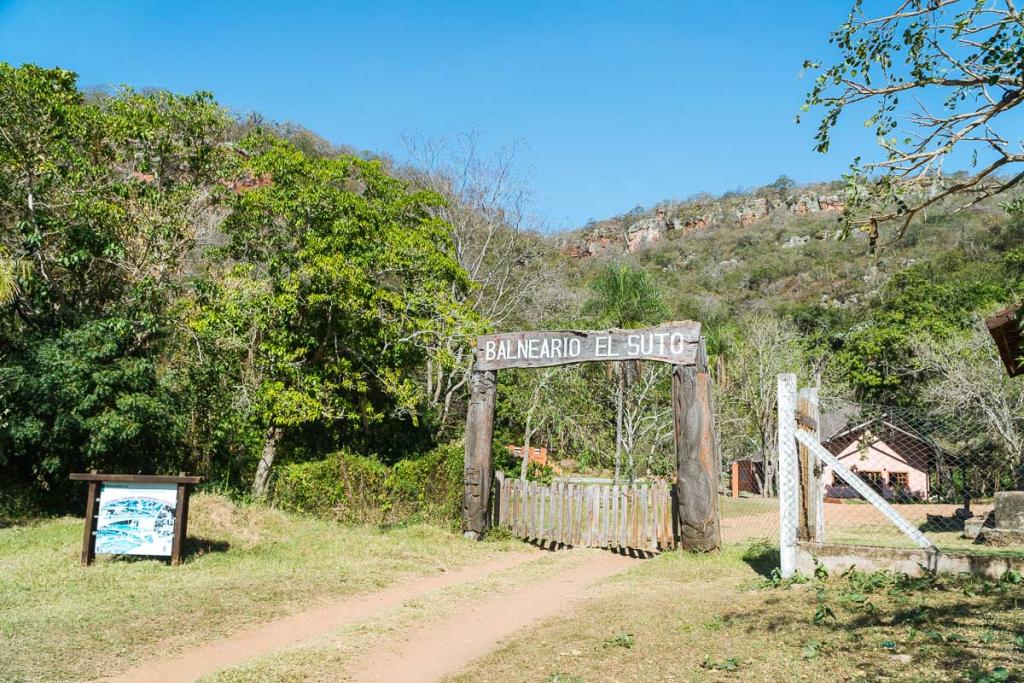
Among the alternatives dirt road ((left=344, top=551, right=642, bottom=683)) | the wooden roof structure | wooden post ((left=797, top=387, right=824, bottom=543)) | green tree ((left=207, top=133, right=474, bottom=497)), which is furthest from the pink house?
green tree ((left=207, top=133, right=474, bottom=497))


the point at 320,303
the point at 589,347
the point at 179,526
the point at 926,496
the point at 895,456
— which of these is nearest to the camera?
the point at 179,526

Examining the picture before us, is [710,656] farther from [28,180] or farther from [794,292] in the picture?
[794,292]

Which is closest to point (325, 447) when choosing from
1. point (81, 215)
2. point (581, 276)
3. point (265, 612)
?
point (81, 215)

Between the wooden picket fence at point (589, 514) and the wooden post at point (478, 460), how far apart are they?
49 cm

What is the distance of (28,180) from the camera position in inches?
587

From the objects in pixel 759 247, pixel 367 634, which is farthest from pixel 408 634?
pixel 759 247

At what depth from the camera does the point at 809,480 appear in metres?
8.81

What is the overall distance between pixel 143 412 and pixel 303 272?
4402 mm

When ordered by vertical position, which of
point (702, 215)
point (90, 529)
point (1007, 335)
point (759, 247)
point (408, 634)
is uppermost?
point (702, 215)

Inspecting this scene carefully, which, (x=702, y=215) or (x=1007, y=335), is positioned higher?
(x=702, y=215)

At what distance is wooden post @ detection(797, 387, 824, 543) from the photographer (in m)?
8.77

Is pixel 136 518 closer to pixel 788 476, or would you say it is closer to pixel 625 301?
pixel 788 476

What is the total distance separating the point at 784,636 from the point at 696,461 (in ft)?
15.5

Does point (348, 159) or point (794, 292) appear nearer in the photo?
point (348, 159)
